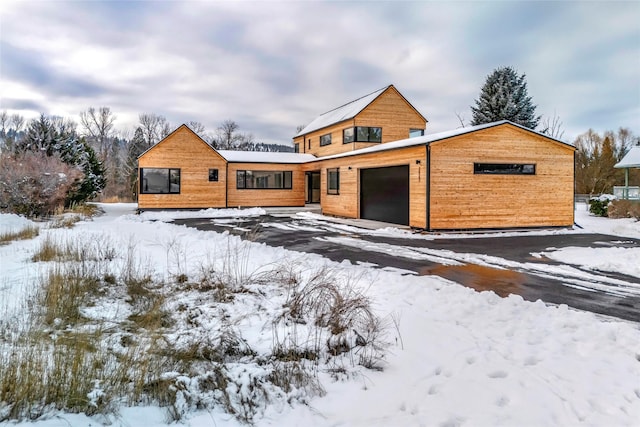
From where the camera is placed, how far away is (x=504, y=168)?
45.5 feet

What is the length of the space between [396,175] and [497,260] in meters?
7.06

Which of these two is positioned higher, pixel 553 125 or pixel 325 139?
pixel 553 125

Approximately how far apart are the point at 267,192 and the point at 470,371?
21337 millimetres

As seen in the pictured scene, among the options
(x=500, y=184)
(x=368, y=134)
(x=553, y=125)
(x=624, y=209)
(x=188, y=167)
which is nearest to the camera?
(x=500, y=184)

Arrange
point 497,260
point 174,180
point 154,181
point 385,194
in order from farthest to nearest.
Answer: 1. point 174,180
2. point 154,181
3. point 385,194
4. point 497,260

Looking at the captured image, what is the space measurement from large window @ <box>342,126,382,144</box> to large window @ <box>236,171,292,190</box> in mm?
4340

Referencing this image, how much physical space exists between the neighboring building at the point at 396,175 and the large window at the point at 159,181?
5 centimetres

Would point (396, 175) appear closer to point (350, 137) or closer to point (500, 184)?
point (500, 184)

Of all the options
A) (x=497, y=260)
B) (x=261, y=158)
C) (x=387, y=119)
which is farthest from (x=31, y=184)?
(x=387, y=119)

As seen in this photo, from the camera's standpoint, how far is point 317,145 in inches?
1093

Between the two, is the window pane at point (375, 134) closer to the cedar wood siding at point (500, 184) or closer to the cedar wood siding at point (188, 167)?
A: the cedar wood siding at point (188, 167)

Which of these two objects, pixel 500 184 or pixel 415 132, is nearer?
pixel 500 184

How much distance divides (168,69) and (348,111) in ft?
38.7

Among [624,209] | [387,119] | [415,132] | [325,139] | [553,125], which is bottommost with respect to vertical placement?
[624,209]
